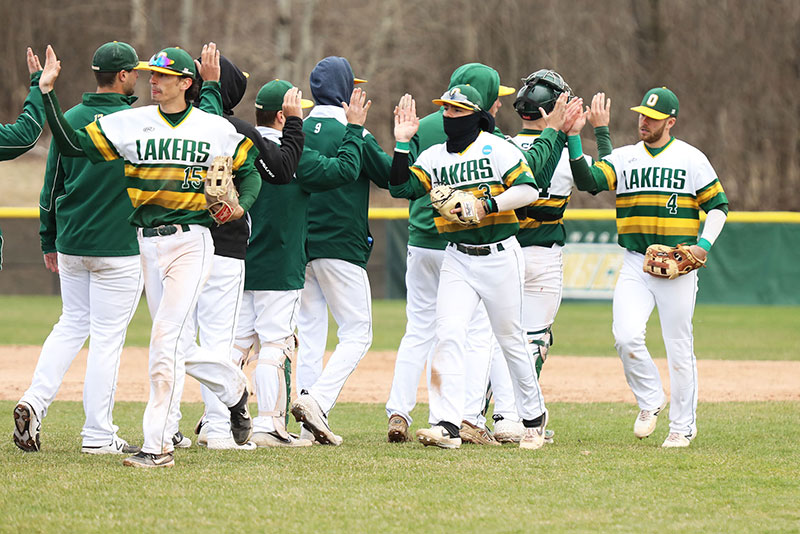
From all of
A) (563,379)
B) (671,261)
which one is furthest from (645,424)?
(563,379)

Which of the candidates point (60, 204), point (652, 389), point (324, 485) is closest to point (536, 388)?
point (652, 389)

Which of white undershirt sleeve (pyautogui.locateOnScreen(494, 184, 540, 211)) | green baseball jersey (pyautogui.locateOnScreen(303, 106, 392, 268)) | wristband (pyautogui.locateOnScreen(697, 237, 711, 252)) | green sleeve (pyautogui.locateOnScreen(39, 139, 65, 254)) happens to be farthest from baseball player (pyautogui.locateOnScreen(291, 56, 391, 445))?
wristband (pyautogui.locateOnScreen(697, 237, 711, 252))

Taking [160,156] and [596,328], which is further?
[596,328]

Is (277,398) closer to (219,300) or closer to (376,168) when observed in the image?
(219,300)

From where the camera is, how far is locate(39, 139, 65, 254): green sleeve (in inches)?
230

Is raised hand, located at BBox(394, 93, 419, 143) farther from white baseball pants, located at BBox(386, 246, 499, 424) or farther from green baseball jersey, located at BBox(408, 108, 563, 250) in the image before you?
white baseball pants, located at BBox(386, 246, 499, 424)

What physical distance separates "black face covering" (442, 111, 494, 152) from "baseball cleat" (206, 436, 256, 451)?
1.87 meters

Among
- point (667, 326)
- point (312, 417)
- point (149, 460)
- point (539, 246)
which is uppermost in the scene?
point (539, 246)

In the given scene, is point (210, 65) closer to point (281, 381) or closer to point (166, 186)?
point (166, 186)

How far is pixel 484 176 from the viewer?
588cm

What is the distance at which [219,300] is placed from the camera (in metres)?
5.79

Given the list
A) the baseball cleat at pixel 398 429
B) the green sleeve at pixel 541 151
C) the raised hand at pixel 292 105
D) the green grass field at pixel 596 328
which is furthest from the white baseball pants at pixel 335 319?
the green grass field at pixel 596 328

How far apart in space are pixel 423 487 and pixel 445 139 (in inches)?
97.9

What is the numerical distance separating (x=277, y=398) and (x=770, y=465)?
2561 millimetres
